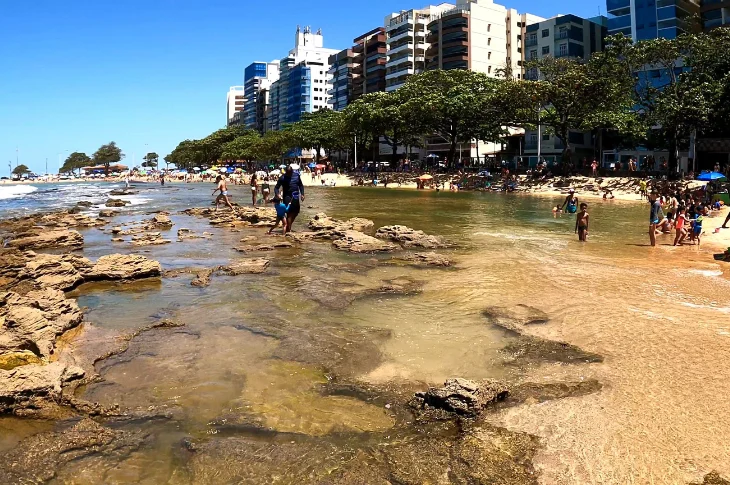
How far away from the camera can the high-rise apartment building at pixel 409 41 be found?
107312 millimetres

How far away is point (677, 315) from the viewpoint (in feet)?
29.1

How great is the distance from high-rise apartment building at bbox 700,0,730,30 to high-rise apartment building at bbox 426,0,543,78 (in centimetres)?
3178

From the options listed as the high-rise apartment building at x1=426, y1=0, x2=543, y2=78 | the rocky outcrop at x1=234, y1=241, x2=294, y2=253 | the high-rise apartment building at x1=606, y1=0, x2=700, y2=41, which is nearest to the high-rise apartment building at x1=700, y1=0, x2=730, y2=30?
the high-rise apartment building at x1=606, y1=0, x2=700, y2=41

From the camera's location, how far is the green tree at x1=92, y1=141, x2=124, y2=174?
17888 cm

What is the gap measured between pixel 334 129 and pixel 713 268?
7952 centimetres

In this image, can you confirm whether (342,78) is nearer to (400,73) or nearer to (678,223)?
(400,73)

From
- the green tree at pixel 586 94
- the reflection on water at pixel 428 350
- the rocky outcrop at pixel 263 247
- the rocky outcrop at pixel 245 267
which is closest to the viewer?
the reflection on water at pixel 428 350

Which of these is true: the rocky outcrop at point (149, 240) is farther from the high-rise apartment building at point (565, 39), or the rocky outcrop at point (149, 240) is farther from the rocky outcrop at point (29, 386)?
the high-rise apartment building at point (565, 39)

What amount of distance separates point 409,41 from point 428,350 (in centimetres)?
10866

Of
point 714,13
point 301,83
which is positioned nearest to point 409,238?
point 714,13

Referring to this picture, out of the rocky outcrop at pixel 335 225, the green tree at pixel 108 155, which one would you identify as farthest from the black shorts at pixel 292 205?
the green tree at pixel 108 155

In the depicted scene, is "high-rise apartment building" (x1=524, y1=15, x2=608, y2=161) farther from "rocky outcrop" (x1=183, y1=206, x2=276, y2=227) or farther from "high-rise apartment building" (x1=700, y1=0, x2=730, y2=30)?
"rocky outcrop" (x1=183, y1=206, x2=276, y2=227)

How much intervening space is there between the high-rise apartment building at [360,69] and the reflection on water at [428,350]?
111391 mm

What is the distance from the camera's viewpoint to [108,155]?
17862 cm
